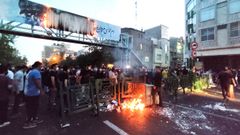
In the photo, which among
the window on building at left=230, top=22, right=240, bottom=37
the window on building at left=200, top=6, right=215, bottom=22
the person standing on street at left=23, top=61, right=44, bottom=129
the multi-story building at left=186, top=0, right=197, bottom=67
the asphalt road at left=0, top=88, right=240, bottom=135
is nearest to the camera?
the asphalt road at left=0, top=88, right=240, bottom=135

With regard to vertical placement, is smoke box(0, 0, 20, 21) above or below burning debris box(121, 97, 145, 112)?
above

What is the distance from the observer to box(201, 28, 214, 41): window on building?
3142 centimetres

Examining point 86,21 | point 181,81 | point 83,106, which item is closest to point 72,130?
point 83,106

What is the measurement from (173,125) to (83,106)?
3.17 m

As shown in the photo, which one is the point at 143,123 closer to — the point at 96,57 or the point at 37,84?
the point at 37,84

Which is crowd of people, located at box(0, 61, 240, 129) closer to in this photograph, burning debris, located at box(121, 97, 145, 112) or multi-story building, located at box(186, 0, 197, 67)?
burning debris, located at box(121, 97, 145, 112)

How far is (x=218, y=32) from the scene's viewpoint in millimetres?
30547

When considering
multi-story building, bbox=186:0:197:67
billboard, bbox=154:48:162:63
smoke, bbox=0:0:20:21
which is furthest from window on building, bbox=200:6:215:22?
smoke, bbox=0:0:20:21

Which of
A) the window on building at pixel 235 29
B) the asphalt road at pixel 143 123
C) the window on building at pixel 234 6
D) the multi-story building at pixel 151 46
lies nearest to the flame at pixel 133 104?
the asphalt road at pixel 143 123

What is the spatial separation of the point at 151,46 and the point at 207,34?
18.5 metres

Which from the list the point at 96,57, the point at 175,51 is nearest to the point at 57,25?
the point at 96,57

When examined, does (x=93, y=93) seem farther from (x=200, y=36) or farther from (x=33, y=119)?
(x=200, y=36)

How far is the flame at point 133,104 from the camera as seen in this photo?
414 inches

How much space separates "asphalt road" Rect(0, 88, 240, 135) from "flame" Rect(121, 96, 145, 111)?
1.40 feet
